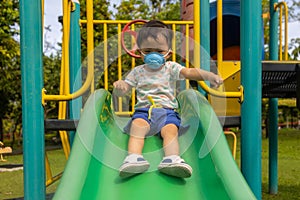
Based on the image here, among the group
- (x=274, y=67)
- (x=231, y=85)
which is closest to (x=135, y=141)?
(x=274, y=67)

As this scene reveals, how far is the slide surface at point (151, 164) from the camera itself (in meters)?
2.69

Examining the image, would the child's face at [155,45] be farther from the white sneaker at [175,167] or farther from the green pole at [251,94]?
the white sneaker at [175,167]

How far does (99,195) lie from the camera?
9.07ft

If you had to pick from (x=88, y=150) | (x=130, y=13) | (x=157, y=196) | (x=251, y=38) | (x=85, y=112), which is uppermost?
(x=130, y=13)

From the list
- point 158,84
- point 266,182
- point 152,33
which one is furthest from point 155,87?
point 266,182

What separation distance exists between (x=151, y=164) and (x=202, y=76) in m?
0.64

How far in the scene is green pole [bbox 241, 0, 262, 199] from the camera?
3270 millimetres

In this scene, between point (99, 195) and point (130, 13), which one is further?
point (130, 13)

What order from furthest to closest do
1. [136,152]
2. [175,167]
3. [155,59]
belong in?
[155,59]
[136,152]
[175,167]

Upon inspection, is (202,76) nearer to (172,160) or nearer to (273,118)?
(172,160)

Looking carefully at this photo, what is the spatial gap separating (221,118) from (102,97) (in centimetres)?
86

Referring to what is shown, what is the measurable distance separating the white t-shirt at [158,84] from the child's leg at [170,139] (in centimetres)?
23

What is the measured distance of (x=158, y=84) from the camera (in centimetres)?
360

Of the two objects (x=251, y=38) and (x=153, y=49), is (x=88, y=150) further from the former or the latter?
(x=251, y=38)
